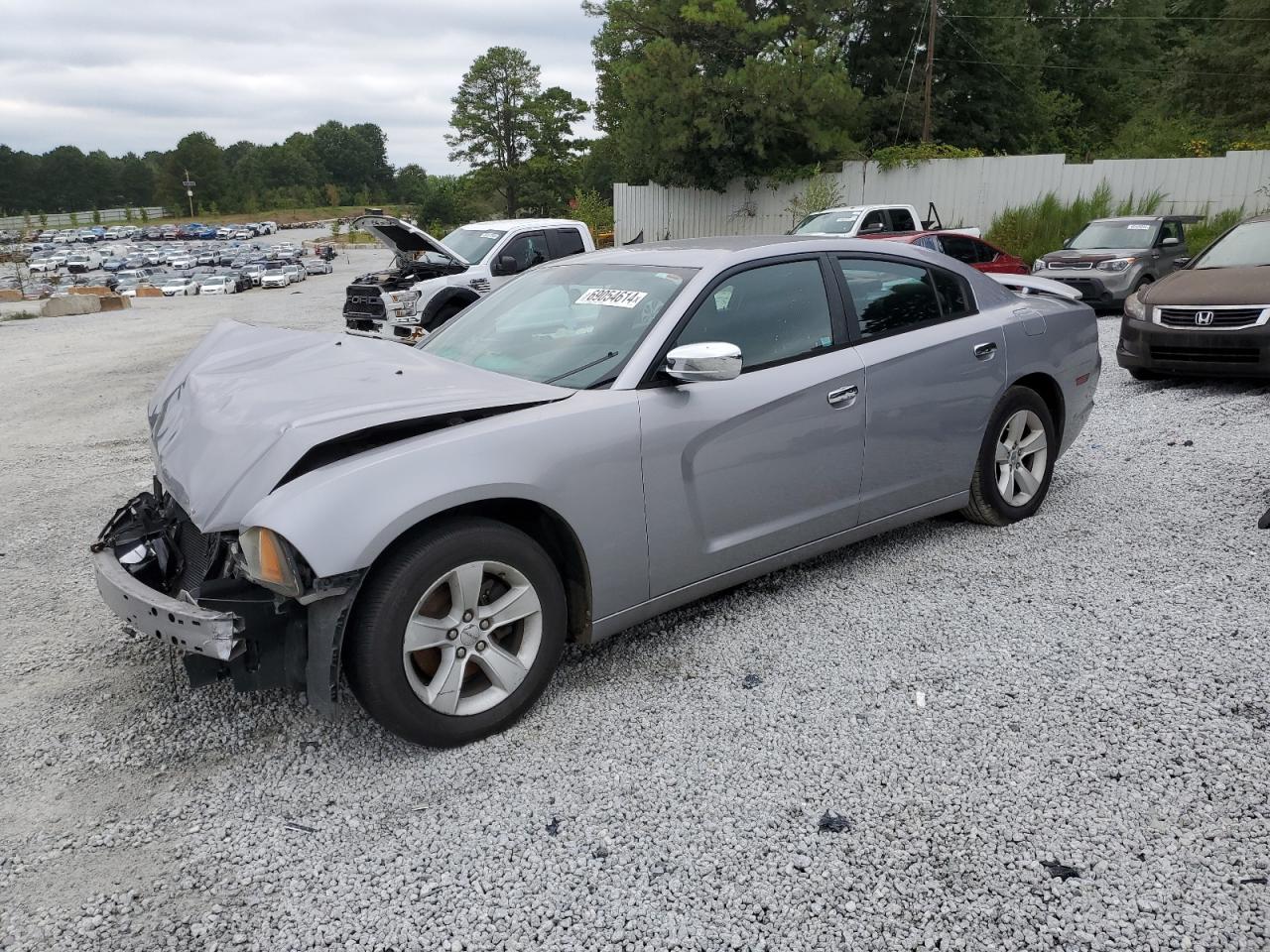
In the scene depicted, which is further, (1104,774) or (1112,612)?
(1112,612)

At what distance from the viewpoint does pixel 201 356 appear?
4066 millimetres

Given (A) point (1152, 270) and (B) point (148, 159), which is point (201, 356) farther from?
(B) point (148, 159)

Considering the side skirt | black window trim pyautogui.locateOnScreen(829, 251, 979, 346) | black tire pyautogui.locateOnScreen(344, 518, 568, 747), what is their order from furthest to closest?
black window trim pyautogui.locateOnScreen(829, 251, 979, 346) → the side skirt → black tire pyautogui.locateOnScreen(344, 518, 568, 747)

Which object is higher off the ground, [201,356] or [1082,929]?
[201,356]

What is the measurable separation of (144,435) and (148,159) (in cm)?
22520

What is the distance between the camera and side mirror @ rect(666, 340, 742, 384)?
10.7 ft

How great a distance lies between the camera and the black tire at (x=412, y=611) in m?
2.75

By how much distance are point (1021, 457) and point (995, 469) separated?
0.26 meters

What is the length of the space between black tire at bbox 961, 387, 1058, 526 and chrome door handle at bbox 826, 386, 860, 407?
1.07 metres

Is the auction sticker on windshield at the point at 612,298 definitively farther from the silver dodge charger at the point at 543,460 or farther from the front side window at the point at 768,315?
the front side window at the point at 768,315

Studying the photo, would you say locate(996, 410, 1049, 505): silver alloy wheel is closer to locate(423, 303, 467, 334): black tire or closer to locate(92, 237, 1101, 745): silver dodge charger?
locate(92, 237, 1101, 745): silver dodge charger

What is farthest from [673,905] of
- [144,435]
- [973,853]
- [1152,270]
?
[1152,270]

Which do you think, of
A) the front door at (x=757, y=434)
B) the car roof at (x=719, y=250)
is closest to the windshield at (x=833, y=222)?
the car roof at (x=719, y=250)

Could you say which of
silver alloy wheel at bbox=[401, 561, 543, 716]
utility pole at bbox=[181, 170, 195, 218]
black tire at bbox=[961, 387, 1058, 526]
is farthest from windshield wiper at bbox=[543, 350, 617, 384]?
utility pole at bbox=[181, 170, 195, 218]
